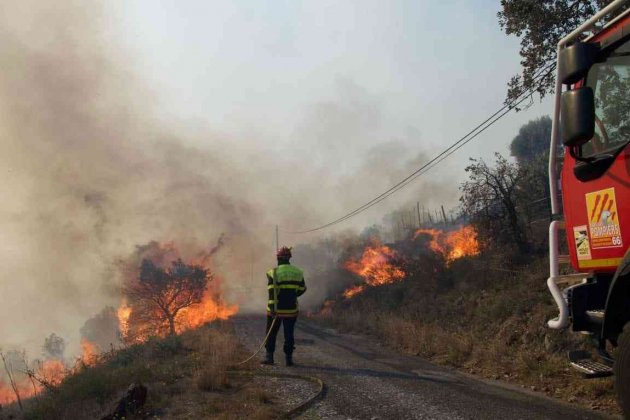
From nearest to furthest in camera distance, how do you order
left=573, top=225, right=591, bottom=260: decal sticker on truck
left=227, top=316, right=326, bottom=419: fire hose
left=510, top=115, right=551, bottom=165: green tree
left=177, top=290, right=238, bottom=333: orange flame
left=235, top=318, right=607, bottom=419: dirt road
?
left=573, top=225, right=591, bottom=260: decal sticker on truck → left=235, top=318, right=607, bottom=419: dirt road → left=227, top=316, right=326, bottom=419: fire hose → left=177, top=290, right=238, bottom=333: orange flame → left=510, top=115, right=551, bottom=165: green tree

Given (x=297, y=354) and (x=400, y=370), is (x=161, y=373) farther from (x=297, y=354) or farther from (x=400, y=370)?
(x=400, y=370)

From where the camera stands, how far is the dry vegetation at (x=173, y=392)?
17.4 feet

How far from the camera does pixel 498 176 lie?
15453 millimetres

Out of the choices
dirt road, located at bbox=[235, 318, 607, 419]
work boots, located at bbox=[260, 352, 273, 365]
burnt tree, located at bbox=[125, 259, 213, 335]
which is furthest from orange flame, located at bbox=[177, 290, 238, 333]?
dirt road, located at bbox=[235, 318, 607, 419]

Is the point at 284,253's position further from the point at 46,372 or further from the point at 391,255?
the point at 391,255

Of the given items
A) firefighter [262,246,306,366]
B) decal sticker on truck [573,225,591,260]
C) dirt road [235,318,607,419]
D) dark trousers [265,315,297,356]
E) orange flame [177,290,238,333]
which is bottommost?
orange flame [177,290,238,333]

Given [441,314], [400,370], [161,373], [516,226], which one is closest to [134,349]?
[161,373]

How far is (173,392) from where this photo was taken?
20.3 ft

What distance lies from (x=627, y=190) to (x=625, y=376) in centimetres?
131

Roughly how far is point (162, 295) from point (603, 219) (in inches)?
1097

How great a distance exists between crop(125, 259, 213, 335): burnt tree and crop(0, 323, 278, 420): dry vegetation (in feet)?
65.7

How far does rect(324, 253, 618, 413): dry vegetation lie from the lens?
6.14 m

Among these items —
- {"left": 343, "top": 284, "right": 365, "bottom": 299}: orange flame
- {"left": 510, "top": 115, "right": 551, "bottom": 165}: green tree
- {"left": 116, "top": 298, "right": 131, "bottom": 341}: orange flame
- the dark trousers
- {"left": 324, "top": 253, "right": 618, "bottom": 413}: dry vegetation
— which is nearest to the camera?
{"left": 324, "top": 253, "right": 618, "bottom": 413}: dry vegetation

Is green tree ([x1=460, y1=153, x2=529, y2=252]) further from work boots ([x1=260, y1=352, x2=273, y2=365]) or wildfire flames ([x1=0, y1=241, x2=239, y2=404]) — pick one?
wildfire flames ([x1=0, y1=241, x2=239, y2=404])
